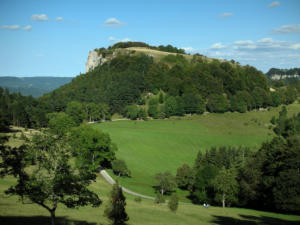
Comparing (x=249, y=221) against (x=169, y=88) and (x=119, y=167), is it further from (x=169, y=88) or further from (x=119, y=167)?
(x=169, y=88)

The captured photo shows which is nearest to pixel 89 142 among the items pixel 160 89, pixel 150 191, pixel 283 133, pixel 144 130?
pixel 150 191

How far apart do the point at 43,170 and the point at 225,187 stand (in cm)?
4314

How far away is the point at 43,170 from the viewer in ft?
65.3

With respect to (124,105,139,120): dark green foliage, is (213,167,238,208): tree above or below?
below

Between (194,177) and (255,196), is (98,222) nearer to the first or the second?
(255,196)

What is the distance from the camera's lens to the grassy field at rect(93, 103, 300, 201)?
82.4 metres

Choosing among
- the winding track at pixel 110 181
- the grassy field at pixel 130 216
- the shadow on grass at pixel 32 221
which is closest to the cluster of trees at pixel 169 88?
the winding track at pixel 110 181

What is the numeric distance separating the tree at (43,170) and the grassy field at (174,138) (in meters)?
45.0

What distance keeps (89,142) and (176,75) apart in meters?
114

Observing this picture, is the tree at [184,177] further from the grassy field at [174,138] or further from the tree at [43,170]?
the tree at [43,170]

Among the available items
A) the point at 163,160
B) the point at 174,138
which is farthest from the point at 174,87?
the point at 163,160

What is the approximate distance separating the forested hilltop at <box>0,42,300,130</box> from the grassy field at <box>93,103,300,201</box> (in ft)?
30.7

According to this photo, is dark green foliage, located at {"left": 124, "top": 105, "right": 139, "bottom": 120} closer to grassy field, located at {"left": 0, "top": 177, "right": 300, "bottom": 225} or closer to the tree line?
the tree line

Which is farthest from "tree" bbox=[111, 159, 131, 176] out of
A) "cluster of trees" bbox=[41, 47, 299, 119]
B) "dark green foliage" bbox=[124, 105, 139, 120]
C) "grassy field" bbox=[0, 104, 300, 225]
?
"dark green foliage" bbox=[124, 105, 139, 120]
